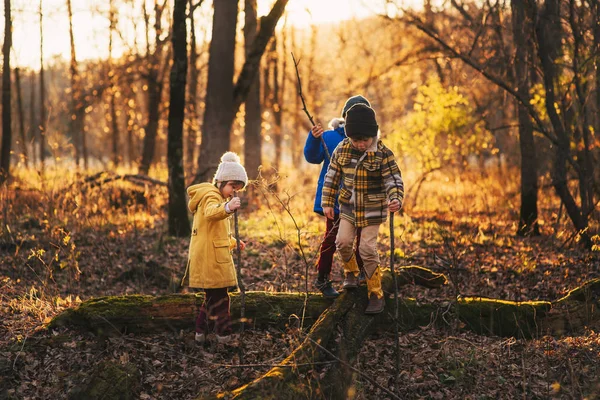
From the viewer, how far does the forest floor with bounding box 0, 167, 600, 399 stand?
4953 millimetres

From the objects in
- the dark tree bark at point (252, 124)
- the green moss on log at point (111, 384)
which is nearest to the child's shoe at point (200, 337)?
the green moss on log at point (111, 384)

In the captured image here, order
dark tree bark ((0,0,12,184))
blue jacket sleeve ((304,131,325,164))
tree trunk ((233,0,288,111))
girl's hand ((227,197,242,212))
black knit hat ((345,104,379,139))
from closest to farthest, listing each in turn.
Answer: girl's hand ((227,197,242,212)) → black knit hat ((345,104,379,139)) → blue jacket sleeve ((304,131,325,164)) → tree trunk ((233,0,288,111)) → dark tree bark ((0,0,12,184))

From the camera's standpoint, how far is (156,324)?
5.45 meters

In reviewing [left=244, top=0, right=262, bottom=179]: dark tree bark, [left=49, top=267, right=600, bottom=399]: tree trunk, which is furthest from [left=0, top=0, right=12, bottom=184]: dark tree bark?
[left=49, top=267, right=600, bottom=399]: tree trunk

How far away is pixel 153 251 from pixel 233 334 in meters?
3.81

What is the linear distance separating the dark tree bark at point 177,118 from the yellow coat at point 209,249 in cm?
412

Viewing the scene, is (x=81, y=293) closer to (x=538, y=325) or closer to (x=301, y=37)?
(x=538, y=325)

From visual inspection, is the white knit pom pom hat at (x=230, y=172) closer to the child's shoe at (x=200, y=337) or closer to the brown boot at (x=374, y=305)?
the child's shoe at (x=200, y=337)

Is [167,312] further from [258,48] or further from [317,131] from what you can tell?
[258,48]

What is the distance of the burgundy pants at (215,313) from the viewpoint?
5375mm

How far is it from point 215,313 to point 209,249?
615mm

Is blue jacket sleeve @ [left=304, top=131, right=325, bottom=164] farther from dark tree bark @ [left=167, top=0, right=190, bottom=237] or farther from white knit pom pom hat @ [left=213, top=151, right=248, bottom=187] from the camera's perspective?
dark tree bark @ [left=167, top=0, right=190, bottom=237]

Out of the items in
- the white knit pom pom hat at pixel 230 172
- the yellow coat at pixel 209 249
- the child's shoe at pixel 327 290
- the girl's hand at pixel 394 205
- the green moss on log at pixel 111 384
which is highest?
the white knit pom pom hat at pixel 230 172

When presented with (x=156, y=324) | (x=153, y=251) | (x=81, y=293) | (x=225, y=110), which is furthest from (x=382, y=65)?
(x=156, y=324)
